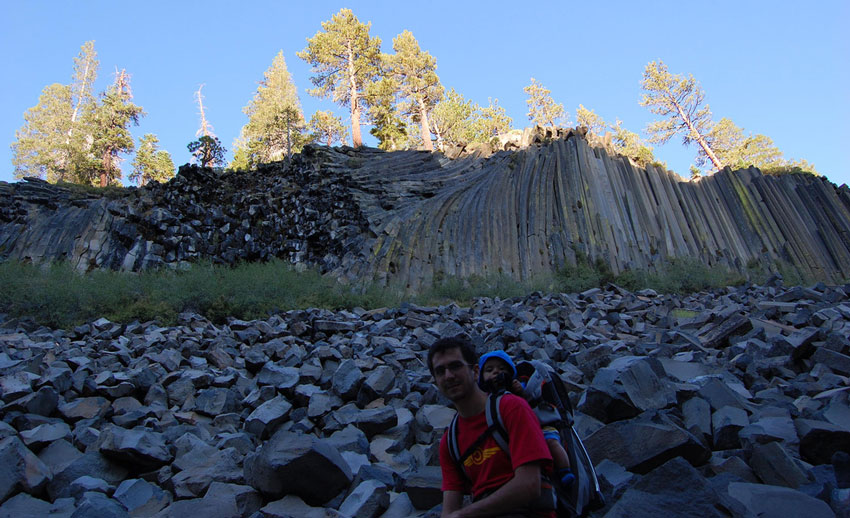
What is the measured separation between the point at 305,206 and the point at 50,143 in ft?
81.5

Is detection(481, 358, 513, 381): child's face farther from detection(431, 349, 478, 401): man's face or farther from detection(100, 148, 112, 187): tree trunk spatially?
detection(100, 148, 112, 187): tree trunk

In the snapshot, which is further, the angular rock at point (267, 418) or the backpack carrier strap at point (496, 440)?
the angular rock at point (267, 418)

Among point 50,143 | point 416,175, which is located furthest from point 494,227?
point 50,143

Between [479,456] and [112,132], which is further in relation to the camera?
[112,132]

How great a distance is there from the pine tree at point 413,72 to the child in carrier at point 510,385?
1113 inches

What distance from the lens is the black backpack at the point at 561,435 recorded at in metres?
1.66

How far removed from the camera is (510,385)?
1900mm

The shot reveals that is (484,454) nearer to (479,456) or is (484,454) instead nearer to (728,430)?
(479,456)

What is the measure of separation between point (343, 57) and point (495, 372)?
29.4m

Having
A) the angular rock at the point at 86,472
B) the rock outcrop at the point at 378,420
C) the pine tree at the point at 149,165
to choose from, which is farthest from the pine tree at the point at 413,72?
the angular rock at the point at 86,472

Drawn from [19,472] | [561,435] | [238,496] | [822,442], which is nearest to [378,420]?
[238,496]

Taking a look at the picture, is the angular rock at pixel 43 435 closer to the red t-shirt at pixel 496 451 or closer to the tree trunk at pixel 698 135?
the red t-shirt at pixel 496 451

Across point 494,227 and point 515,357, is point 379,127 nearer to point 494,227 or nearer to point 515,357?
point 494,227

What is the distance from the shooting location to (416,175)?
17406 mm
